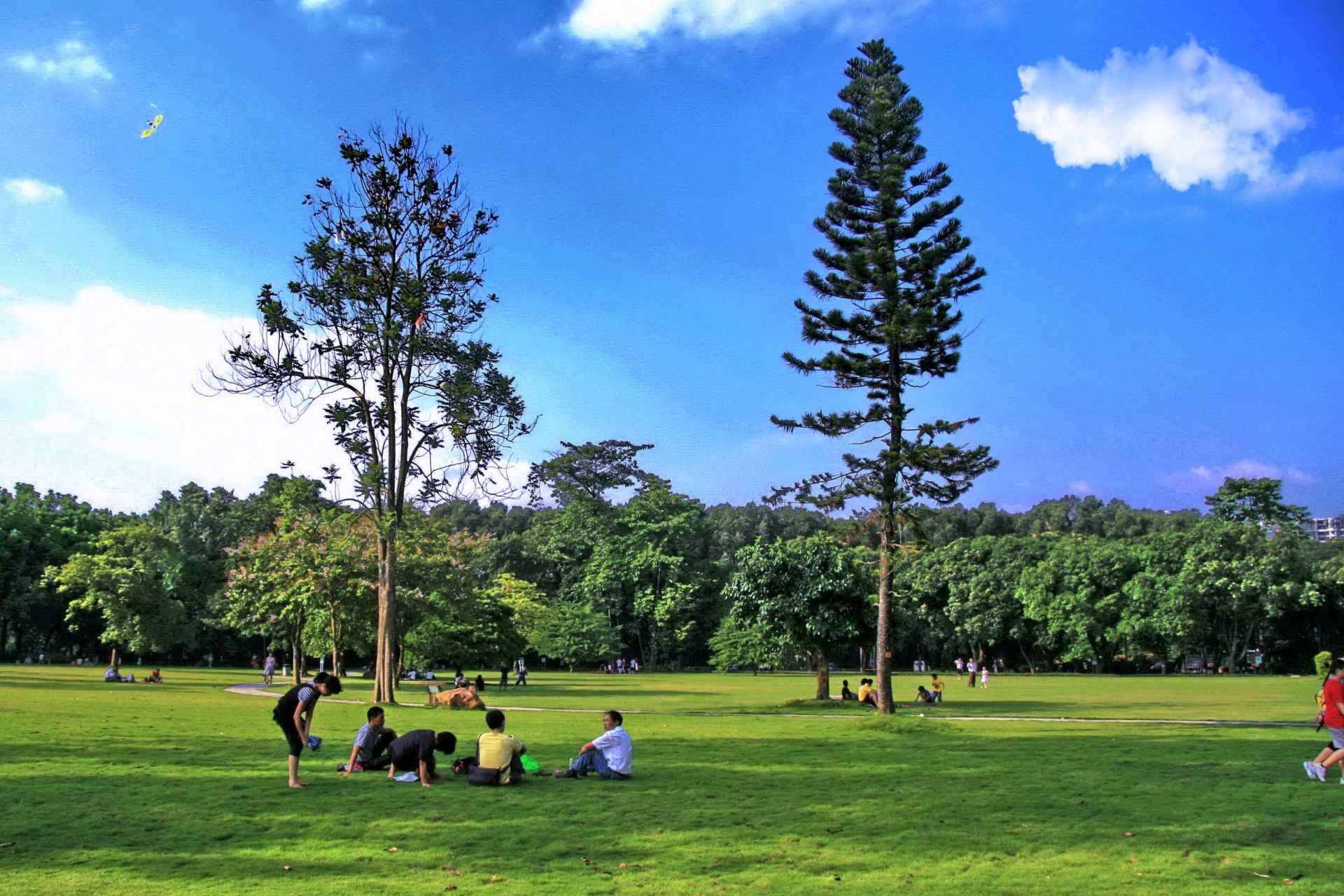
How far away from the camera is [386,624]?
86.5 ft

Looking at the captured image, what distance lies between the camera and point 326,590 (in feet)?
111

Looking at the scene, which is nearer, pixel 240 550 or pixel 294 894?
pixel 294 894

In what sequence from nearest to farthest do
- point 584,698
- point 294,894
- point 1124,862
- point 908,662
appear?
1. point 294,894
2. point 1124,862
3. point 584,698
4. point 908,662

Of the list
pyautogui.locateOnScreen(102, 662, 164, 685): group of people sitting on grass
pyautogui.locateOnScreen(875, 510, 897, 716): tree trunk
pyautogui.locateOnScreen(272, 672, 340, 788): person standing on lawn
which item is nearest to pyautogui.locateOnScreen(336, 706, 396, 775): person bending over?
pyautogui.locateOnScreen(272, 672, 340, 788): person standing on lawn

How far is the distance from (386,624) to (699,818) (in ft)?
60.3

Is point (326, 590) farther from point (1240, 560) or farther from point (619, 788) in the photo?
point (1240, 560)

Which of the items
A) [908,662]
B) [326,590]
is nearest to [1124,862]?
[326,590]

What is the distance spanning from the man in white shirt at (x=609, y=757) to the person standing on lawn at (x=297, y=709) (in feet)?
9.64

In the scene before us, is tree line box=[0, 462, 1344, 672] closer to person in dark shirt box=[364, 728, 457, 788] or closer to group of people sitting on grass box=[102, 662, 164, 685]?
group of people sitting on grass box=[102, 662, 164, 685]

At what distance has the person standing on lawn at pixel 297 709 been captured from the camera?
10.6 m

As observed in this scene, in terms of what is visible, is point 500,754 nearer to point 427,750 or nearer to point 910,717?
point 427,750

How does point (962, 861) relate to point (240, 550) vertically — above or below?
below

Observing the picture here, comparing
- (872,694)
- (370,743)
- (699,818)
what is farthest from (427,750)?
(872,694)

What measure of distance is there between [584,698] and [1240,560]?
4264 centimetres
